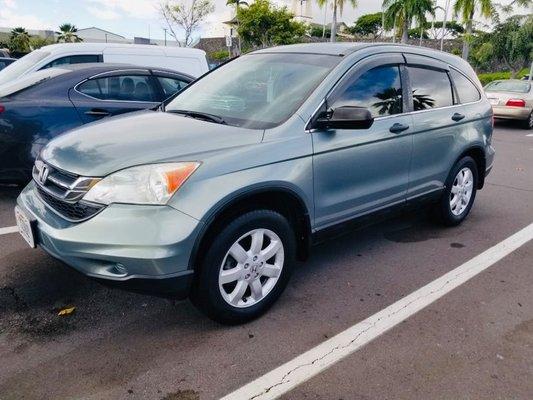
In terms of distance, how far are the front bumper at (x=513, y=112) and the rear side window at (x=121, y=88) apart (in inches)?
420

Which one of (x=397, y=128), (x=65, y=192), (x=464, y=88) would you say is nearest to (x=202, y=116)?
(x=65, y=192)

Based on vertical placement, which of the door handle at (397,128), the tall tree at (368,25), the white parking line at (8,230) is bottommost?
the white parking line at (8,230)

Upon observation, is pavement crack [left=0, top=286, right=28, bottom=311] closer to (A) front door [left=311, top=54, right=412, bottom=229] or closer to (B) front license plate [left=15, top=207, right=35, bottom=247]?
(B) front license plate [left=15, top=207, right=35, bottom=247]

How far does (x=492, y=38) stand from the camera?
30.8 metres

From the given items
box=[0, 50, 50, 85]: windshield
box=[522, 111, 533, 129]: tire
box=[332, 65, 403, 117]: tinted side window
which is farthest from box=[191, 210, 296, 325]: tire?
box=[522, 111, 533, 129]: tire

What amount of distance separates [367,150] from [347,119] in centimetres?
50

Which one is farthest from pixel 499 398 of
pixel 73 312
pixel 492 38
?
pixel 492 38

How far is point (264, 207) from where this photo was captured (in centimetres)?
304

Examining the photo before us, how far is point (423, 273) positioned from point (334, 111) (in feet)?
5.15

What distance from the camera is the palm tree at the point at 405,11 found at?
4056cm

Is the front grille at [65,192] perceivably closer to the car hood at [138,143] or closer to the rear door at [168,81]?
the car hood at [138,143]

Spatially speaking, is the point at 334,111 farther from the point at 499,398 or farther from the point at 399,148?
the point at 499,398

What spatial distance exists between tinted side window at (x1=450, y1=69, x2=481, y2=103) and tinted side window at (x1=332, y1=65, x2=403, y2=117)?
3.40 ft

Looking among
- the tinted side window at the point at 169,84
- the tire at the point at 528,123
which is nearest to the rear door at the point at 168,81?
the tinted side window at the point at 169,84
